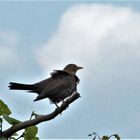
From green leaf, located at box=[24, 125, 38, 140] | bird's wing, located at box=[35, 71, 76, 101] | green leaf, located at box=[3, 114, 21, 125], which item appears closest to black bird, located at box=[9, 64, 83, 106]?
bird's wing, located at box=[35, 71, 76, 101]

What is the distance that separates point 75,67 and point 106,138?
26.9 feet

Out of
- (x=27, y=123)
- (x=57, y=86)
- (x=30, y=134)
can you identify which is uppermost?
(x=57, y=86)

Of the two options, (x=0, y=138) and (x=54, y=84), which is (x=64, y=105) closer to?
(x=0, y=138)

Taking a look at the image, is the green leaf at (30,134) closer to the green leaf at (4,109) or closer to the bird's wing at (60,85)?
the green leaf at (4,109)

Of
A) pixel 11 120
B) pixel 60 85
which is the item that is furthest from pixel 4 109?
pixel 60 85

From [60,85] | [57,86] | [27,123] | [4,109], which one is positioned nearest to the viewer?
[27,123]

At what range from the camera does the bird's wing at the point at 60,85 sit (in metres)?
6.56

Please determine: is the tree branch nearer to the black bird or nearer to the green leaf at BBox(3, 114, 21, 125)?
the green leaf at BBox(3, 114, 21, 125)

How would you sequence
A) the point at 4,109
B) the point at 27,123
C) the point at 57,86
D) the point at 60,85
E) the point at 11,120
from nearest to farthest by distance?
the point at 27,123
the point at 11,120
the point at 4,109
the point at 57,86
the point at 60,85

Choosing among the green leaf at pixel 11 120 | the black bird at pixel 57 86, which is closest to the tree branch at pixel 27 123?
the green leaf at pixel 11 120

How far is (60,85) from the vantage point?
7.17 meters

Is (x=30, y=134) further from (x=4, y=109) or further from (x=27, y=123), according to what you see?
(x=27, y=123)

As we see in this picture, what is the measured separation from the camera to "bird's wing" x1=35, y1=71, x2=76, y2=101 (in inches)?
258

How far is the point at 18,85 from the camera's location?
6402 mm
